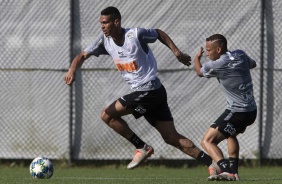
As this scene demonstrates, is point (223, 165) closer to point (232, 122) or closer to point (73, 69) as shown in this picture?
point (232, 122)

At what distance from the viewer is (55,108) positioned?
14.7m

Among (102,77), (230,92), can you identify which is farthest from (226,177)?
(102,77)

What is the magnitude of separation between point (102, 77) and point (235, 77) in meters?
4.41

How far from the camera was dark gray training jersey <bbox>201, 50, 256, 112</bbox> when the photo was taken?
10.5m

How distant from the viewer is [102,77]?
47.8 feet

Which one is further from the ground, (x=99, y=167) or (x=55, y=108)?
(x=55, y=108)

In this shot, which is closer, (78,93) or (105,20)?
(105,20)

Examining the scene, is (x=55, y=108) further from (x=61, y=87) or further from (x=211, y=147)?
(x=211, y=147)

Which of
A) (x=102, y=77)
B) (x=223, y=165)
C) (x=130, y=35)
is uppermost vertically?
(x=130, y=35)

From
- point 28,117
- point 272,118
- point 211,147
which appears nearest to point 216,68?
point 211,147

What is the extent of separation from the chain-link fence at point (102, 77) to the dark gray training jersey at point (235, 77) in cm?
366

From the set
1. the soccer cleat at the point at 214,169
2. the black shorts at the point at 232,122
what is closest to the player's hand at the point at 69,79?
the black shorts at the point at 232,122

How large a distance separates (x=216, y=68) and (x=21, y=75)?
5.14 meters

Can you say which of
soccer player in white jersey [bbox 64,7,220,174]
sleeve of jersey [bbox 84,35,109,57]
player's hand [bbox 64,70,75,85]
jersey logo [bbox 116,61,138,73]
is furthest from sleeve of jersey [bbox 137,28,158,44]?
player's hand [bbox 64,70,75,85]
